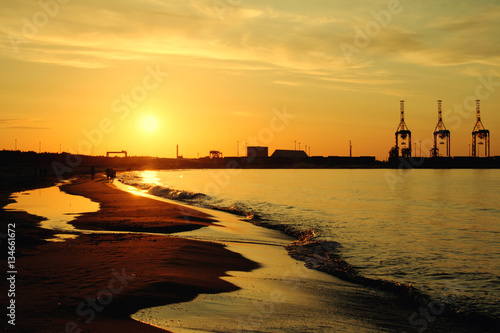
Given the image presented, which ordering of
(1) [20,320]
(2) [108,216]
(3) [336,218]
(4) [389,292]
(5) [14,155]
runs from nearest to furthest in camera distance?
(1) [20,320], (4) [389,292], (2) [108,216], (3) [336,218], (5) [14,155]

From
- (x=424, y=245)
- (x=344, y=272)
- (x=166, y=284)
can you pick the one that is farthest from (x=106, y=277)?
(x=424, y=245)

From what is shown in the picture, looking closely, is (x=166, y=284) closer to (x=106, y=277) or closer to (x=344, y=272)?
(x=106, y=277)

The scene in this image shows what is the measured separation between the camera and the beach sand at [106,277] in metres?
7.26

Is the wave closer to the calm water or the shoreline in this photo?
the calm water

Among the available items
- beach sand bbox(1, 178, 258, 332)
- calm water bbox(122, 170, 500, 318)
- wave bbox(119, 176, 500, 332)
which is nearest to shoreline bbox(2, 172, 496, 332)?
beach sand bbox(1, 178, 258, 332)

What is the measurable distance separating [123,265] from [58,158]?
7444 inches

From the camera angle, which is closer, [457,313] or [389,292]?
[457,313]

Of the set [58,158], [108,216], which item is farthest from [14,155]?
[108,216]

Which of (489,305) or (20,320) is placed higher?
(20,320)

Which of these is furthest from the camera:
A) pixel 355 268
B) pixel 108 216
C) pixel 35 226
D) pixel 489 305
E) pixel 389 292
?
pixel 108 216

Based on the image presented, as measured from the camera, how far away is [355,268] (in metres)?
13.3

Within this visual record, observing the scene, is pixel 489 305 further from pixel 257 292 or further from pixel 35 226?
pixel 35 226

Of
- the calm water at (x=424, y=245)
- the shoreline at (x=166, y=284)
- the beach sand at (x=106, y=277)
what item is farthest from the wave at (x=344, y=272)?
the beach sand at (x=106, y=277)

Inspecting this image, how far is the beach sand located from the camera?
7258 millimetres
